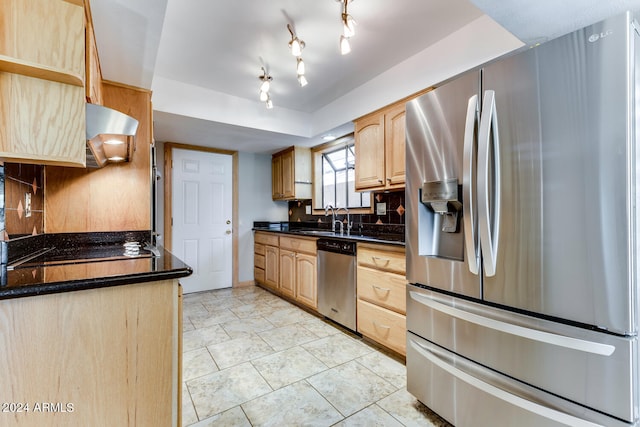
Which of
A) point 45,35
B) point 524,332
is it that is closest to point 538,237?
point 524,332

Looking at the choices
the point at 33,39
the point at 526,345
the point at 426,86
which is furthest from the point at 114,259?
the point at 426,86

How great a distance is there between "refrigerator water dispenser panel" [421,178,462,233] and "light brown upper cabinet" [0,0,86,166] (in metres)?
1.58

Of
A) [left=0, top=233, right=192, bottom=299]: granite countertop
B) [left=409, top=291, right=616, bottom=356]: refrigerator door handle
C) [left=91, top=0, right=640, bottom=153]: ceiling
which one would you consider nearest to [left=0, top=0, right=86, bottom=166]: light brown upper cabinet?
[left=91, top=0, right=640, bottom=153]: ceiling

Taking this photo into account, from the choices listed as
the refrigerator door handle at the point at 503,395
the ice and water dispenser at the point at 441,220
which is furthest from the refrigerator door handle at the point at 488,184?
the refrigerator door handle at the point at 503,395

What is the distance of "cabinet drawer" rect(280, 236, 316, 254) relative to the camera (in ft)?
10.2

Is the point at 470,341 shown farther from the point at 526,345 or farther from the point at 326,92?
the point at 326,92

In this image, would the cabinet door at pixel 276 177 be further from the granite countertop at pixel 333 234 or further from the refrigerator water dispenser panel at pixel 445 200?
the refrigerator water dispenser panel at pixel 445 200

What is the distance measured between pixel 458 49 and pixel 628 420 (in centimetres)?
210

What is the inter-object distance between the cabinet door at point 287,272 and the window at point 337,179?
0.85 meters

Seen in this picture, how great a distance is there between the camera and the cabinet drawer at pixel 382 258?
82.7 inches

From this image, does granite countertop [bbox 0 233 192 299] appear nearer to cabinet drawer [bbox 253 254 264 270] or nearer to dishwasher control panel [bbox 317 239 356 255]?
dishwasher control panel [bbox 317 239 356 255]

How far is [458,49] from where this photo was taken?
1990mm

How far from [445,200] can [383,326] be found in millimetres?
1264

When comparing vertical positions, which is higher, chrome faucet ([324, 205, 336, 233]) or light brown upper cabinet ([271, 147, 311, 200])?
light brown upper cabinet ([271, 147, 311, 200])
